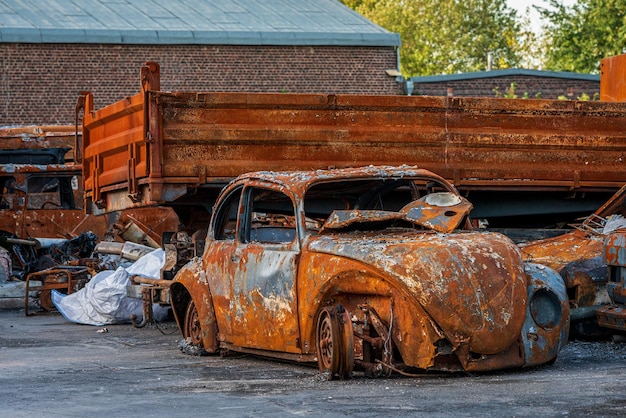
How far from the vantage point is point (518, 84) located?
131 feet

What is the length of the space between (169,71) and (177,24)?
5.30ft

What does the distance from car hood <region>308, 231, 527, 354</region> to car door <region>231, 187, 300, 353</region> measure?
0.77 m

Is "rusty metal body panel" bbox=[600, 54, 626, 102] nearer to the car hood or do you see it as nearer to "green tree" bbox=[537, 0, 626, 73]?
the car hood

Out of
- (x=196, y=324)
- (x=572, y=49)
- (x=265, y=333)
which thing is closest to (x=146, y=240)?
(x=196, y=324)

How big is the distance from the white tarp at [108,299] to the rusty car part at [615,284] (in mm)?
6133

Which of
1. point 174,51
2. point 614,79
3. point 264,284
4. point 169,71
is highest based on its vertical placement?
point 174,51

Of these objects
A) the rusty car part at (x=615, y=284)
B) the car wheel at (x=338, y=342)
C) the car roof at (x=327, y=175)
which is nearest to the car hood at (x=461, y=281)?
the car wheel at (x=338, y=342)

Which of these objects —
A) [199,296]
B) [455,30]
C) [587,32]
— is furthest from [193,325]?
[455,30]

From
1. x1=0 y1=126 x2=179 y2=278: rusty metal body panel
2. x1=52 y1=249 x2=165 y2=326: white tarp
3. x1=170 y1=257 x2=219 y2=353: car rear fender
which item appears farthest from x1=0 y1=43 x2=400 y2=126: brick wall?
x1=170 y1=257 x2=219 y2=353: car rear fender

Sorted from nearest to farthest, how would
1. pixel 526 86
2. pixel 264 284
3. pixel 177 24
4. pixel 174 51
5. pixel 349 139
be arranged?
pixel 264 284 → pixel 349 139 → pixel 174 51 → pixel 177 24 → pixel 526 86

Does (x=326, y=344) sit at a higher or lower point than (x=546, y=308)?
lower

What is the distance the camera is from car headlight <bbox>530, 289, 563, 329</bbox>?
8734 mm

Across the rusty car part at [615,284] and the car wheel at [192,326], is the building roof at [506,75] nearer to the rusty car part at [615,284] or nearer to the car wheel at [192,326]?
the car wheel at [192,326]

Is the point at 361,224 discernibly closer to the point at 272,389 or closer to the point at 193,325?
the point at 272,389
